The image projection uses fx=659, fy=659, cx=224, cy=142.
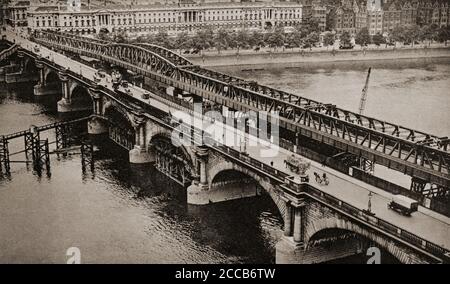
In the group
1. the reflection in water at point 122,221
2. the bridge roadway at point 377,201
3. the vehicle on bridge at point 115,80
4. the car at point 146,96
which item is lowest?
the reflection in water at point 122,221

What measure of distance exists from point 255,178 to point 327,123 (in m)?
15.4

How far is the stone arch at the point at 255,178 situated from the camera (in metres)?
63.8

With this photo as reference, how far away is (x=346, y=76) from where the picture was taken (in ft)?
586

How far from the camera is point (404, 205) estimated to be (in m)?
53.9

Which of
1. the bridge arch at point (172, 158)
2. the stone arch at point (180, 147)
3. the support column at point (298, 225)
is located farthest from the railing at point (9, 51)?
the support column at point (298, 225)

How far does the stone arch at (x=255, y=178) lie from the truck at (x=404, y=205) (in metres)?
11.5

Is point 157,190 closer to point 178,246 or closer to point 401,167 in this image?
point 178,246

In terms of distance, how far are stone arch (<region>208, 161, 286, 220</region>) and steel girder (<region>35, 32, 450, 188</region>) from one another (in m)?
10.9

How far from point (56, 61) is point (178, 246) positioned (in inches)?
3639

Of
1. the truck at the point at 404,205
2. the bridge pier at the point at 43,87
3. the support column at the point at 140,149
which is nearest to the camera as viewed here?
the truck at the point at 404,205

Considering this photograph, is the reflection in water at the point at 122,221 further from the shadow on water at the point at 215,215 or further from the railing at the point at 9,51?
the railing at the point at 9,51

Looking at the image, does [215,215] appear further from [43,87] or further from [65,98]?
[43,87]

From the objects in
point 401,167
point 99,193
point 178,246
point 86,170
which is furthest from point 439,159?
point 86,170

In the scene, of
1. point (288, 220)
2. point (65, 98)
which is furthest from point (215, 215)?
point (65, 98)
